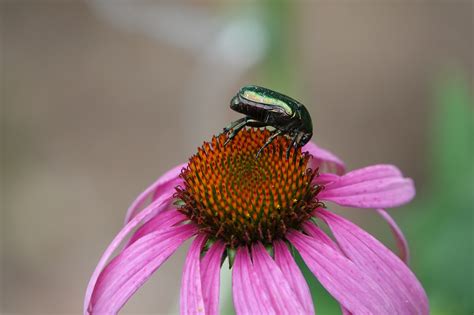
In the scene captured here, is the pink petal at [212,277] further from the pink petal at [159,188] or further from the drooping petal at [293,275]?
the pink petal at [159,188]

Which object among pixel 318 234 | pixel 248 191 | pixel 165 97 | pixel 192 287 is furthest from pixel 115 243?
pixel 165 97

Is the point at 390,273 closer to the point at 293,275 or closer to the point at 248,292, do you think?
the point at 293,275

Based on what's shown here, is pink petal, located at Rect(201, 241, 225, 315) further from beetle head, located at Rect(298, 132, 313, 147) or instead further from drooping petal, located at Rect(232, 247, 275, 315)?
beetle head, located at Rect(298, 132, 313, 147)

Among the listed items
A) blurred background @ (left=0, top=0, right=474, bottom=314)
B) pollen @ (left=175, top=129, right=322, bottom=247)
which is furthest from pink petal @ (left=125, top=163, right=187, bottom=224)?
blurred background @ (left=0, top=0, right=474, bottom=314)

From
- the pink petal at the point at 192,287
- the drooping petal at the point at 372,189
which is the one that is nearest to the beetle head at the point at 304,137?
the drooping petal at the point at 372,189

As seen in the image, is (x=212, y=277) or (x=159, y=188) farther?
(x=159, y=188)

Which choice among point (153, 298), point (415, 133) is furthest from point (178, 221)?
point (415, 133)

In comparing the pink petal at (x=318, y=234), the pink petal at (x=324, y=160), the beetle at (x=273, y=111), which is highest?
the beetle at (x=273, y=111)

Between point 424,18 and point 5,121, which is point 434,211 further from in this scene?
point 5,121
